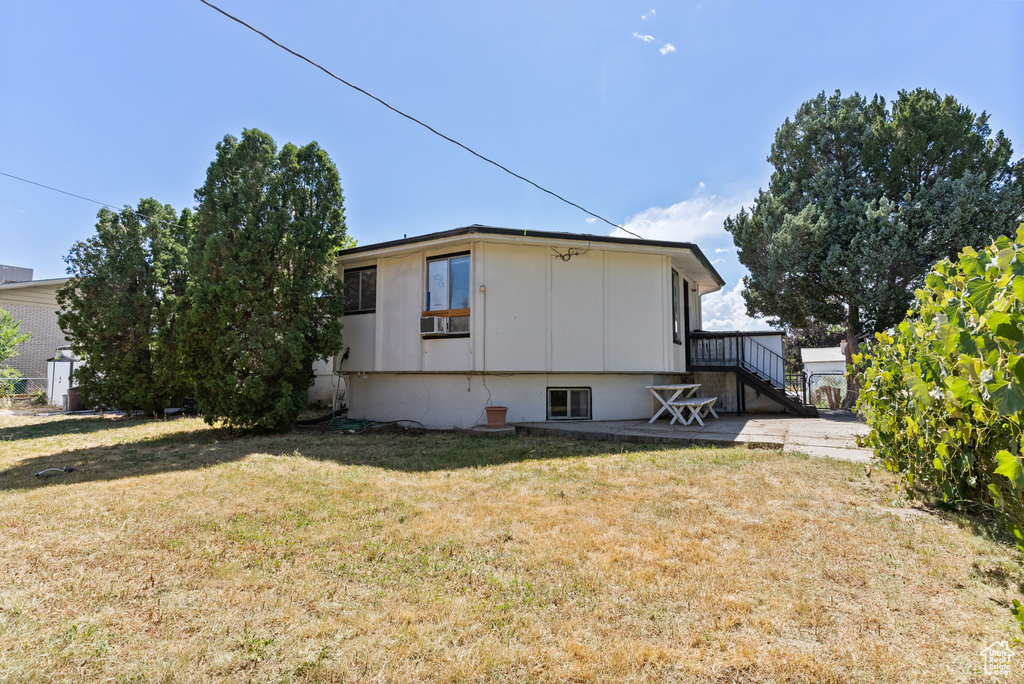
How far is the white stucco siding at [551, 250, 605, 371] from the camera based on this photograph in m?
9.52

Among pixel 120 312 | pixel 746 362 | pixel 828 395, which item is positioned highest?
pixel 120 312

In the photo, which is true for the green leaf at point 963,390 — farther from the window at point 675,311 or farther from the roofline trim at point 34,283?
the roofline trim at point 34,283

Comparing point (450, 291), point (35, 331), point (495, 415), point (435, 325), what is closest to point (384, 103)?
point (450, 291)

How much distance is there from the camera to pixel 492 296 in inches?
360

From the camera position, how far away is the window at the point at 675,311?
36.2 ft

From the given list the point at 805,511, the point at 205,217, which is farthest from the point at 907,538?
Result: the point at 205,217

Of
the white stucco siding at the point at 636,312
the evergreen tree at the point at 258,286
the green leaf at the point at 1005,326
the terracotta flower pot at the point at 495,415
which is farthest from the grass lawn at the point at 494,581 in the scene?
the white stucco siding at the point at 636,312

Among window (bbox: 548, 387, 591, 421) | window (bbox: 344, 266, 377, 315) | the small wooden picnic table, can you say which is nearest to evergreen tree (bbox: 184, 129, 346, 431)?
window (bbox: 344, 266, 377, 315)

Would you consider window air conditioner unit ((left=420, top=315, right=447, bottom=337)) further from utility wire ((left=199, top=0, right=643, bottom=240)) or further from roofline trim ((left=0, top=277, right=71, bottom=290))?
roofline trim ((left=0, top=277, right=71, bottom=290))

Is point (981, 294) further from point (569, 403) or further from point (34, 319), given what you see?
point (34, 319)

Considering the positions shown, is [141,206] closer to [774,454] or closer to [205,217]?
[205,217]

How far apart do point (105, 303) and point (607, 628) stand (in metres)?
13.9

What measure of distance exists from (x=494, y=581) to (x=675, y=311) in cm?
986

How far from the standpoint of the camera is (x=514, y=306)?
930cm
